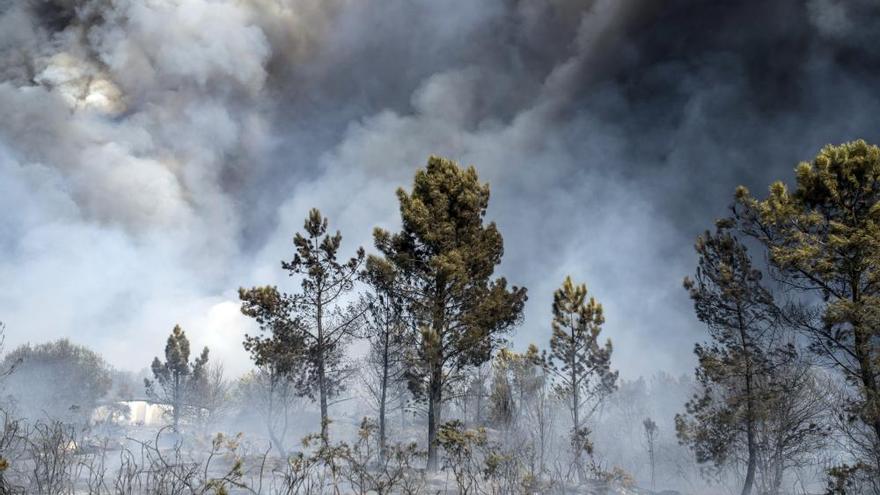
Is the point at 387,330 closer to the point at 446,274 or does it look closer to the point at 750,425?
the point at 446,274

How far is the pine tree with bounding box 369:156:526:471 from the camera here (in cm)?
1831

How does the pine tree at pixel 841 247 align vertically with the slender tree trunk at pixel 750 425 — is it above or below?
above

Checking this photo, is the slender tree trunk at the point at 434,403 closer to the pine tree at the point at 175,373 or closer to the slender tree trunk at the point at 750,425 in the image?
the slender tree trunk at the point at 750,425

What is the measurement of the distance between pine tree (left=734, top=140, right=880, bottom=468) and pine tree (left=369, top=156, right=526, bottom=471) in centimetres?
907

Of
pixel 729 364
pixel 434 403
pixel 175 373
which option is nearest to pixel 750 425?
pixel 729 364

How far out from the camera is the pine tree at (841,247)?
43.9ft

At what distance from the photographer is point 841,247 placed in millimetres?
13828

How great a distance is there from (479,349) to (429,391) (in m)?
2.43

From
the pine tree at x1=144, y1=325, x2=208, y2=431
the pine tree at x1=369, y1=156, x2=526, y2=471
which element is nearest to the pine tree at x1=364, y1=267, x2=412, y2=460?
the pine tree at x1=369, y1=156, x2=526, y2=471

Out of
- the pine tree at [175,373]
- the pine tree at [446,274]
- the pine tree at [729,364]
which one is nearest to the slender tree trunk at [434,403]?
the pine tree at [446,274]

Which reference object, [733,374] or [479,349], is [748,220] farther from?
[479,349]

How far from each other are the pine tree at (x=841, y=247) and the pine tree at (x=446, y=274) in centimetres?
907

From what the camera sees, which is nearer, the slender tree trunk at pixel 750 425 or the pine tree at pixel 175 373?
the slender tree trunk at pixel 750 425

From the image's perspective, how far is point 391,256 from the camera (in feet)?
→ 64.8
